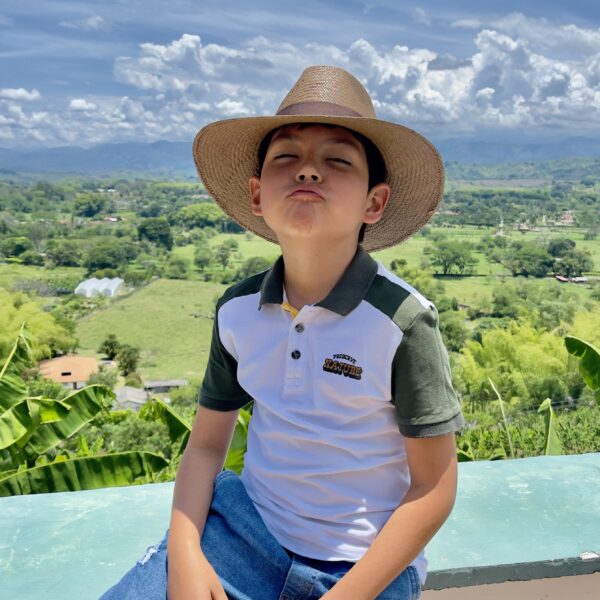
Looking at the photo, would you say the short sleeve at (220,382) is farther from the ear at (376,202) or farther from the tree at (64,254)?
the tree at (64,254)

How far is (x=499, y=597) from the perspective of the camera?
1.37 m

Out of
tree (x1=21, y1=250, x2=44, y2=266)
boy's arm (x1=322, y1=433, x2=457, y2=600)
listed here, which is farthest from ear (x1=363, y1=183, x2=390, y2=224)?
tree (x1=21, y1=250, x2=44, y2=266)

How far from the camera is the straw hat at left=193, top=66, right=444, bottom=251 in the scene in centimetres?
105

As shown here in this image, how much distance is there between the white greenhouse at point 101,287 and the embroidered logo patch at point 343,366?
181ft

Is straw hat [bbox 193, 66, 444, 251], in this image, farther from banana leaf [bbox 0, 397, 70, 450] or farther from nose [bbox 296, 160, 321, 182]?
banana leaf [bbox 0, 397, 70, 450]

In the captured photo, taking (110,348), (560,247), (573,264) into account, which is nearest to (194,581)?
(110,348)

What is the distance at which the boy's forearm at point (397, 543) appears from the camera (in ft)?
3.06

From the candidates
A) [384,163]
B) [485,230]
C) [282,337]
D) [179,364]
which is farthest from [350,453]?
[485,230]

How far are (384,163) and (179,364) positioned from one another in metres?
46.9

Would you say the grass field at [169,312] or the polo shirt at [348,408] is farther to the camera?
the grass field at [169,312]

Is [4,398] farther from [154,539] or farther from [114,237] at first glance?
[114,237]

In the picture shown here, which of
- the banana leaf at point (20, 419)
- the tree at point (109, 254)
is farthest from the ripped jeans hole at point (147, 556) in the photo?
the tree at point (109, 254)

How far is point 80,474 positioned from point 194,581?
1281mm

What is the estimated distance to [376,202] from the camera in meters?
1.14
